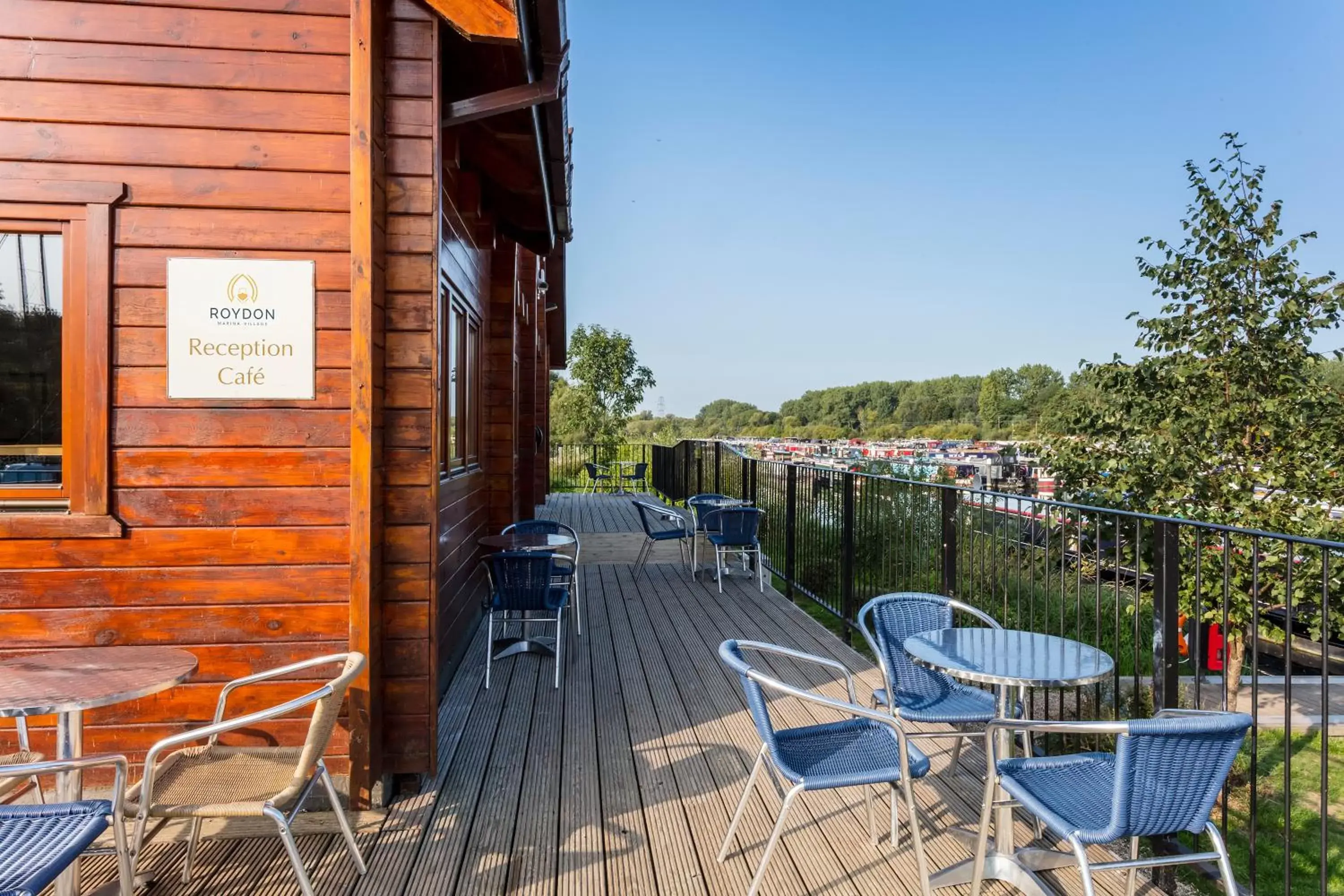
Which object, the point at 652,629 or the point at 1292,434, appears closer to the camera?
the point at 1292,434

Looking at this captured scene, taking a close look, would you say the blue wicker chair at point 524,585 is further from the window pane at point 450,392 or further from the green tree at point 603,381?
the green tree at point 603,381

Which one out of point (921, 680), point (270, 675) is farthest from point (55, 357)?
point (921, 680)

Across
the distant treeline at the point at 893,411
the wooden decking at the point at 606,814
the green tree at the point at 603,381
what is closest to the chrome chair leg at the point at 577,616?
the wooden decking at the point at 606,814

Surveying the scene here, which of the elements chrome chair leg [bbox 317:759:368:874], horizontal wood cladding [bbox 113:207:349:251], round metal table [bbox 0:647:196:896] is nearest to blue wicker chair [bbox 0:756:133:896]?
round metal table [bbox 0:647:196:896]

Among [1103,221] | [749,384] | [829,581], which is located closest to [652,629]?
[829,581]

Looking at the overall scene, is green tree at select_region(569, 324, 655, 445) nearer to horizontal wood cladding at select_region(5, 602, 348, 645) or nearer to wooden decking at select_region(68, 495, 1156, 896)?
wooden decking at select_region(68, 495, 1156, 896)

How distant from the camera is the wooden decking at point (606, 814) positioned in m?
2.18

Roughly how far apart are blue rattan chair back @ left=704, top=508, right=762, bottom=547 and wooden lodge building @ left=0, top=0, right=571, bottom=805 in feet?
12.2

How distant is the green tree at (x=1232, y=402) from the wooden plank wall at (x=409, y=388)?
416 centimetres

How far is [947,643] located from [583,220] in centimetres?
1017

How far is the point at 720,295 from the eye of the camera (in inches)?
2013

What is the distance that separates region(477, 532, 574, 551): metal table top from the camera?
14.9ft

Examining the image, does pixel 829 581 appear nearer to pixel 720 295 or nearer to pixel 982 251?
pixel 720 295

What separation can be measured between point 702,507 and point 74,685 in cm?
563
